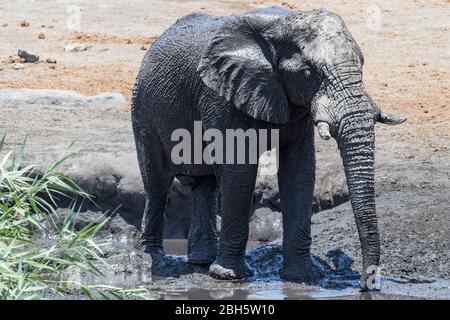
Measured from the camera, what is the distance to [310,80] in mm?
8781

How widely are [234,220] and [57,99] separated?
6265 mm

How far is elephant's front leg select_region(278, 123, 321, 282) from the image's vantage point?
9375 mm

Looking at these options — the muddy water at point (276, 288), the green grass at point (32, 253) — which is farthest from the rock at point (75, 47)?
the green grass at point (32, 253)

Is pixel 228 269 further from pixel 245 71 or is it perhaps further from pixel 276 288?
pixel 245 71

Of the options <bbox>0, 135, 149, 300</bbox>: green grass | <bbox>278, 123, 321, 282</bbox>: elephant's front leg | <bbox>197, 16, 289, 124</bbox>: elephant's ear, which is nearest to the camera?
<bbox>0, 135, 149, 300</bbox>: green grass

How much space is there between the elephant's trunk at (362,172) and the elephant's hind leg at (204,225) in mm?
1794

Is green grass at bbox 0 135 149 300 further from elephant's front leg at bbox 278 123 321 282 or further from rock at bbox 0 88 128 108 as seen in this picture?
rock at bbox 0 88 128 108

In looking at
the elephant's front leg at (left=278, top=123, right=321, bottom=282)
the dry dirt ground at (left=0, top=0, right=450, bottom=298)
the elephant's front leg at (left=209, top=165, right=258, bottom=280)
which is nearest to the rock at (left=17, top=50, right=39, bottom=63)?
the dry dirt ground at (left=0, top=0, right=450, bottom=298)

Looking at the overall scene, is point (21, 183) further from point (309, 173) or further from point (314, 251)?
point (314, 251)

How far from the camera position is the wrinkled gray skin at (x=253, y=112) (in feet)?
27.7

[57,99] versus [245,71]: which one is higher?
[245,71]

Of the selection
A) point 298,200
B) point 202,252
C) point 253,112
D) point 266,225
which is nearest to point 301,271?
point 298,200

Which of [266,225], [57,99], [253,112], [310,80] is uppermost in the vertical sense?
[310,80]

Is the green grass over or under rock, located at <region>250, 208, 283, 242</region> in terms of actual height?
over
